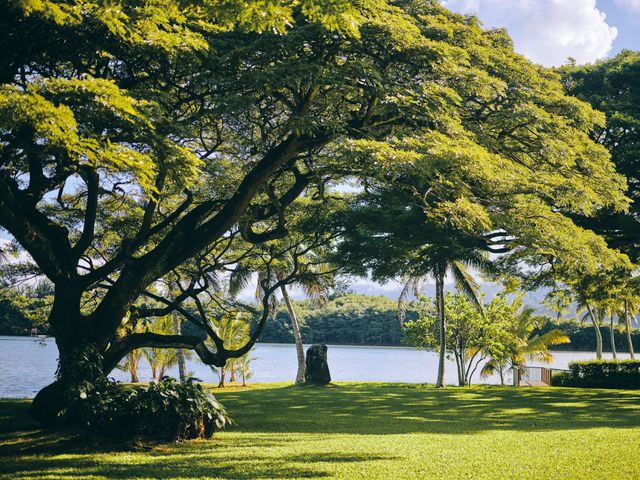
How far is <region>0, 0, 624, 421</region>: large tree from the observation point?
8641mm

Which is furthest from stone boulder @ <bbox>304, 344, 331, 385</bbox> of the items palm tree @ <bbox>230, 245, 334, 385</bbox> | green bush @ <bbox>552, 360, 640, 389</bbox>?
green bush @ <bbox>552, 360, 640, 389</bbox>

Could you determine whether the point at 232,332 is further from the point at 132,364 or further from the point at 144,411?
the point at 144,411

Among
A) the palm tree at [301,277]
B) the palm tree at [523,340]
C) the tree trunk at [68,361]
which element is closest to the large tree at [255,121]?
the tree trunk at [68,361]

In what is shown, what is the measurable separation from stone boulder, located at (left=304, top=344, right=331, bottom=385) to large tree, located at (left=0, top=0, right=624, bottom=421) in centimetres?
1120

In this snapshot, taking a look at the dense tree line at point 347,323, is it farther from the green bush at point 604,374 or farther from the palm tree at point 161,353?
the green bush at point 604,374

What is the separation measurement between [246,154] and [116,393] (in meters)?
5.81

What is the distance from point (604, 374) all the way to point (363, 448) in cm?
2081

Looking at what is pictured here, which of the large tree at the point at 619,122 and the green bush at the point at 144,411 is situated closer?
the green bush at the point at 144,411

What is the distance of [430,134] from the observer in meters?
9.84

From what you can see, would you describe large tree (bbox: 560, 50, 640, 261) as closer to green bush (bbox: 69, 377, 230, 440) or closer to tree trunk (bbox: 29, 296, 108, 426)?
green bush (bbox: 69, 377, 230, 440)

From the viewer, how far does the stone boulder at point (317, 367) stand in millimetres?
24359

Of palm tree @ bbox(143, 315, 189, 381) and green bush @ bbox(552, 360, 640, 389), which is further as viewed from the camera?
palm tree @ bbox(143, 315, 189, 381)

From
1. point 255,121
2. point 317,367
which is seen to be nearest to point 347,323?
point 317,367

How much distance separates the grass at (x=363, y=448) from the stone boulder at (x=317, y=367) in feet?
30.5
